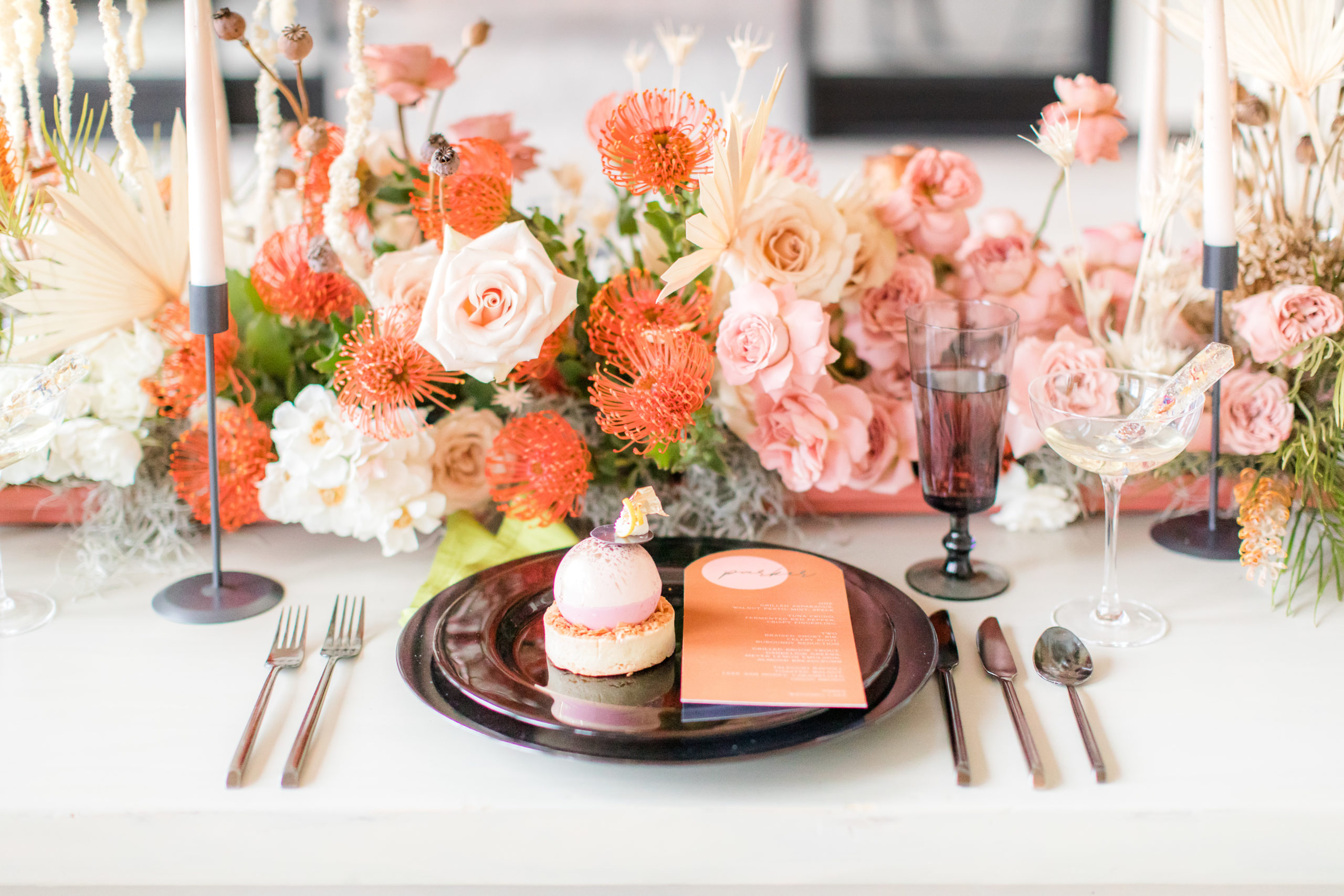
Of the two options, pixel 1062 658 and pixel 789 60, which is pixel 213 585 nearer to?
pixel 1062 658

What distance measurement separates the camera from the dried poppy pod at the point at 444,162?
2.86 feet

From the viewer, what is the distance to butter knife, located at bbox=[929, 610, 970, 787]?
0.71 meters

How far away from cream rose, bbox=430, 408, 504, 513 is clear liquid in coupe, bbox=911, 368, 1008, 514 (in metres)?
0.41

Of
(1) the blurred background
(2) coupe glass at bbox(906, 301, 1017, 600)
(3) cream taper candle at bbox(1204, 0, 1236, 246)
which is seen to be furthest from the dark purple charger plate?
(1) the blurred background

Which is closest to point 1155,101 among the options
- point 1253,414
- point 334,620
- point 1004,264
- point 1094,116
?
point 1094,116

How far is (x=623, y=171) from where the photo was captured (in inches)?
34.7

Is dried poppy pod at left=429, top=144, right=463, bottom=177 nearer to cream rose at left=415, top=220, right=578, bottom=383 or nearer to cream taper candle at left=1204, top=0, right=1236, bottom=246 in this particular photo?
cream rose at left=415, top=220, right=578, bottom=383

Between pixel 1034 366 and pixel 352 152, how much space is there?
67cm

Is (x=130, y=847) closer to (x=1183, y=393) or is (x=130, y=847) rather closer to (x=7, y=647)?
(x=7, y=647)

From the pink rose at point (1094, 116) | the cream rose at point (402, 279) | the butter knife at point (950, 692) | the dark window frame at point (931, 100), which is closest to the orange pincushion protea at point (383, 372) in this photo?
the cream rose at point (402, 279)

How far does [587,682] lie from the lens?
2.60ft

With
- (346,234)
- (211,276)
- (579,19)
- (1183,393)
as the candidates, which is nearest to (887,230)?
(1183,393)

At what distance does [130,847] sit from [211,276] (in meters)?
0.46

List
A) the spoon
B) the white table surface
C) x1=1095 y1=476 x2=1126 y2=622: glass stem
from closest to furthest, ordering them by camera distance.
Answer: the white table surface → the spoon → x1=1095 y1=476 x2=1126 y2=622: glass stem
